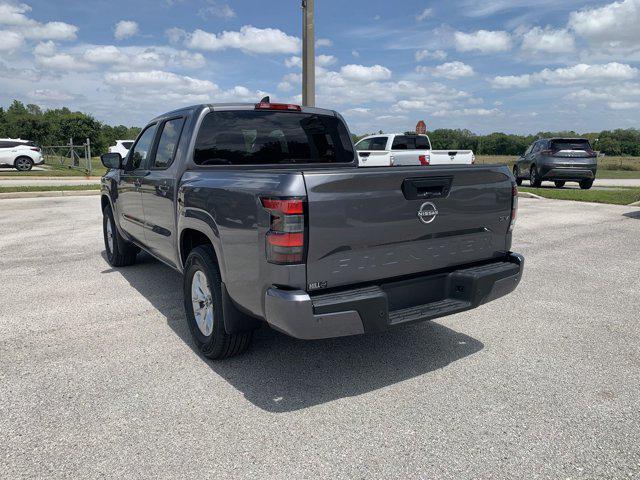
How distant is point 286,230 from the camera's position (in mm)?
2814

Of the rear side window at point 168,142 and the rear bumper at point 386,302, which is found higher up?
the rear side window at point 168,142

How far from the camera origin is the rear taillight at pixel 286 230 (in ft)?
9.16

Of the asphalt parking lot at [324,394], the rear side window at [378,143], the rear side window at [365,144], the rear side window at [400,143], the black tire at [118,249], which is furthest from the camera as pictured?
the rear side window at [365,144]

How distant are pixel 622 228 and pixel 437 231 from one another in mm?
7961

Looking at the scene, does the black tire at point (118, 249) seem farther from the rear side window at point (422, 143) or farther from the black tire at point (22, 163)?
the black tire at point (22, 163)

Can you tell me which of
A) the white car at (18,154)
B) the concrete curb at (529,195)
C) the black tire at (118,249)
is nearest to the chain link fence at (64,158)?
the white car at (18,154)

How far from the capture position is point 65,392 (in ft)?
10.7

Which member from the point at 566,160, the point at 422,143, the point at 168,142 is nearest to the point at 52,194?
the point at 422,143

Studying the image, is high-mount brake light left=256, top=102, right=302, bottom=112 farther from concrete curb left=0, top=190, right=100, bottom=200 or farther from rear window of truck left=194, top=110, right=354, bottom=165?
concrete curb left=0, top=190, right=100, bottom=200

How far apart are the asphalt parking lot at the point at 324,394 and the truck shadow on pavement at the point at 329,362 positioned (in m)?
0.02

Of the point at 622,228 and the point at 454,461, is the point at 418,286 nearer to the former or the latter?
the point at 454,461

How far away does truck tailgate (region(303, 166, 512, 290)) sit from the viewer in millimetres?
2887

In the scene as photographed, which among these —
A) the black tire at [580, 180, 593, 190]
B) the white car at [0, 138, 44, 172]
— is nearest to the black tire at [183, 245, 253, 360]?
the black tire at [580, 180, 593, 190]

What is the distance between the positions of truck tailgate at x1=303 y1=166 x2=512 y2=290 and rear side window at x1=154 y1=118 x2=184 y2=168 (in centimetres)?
207
